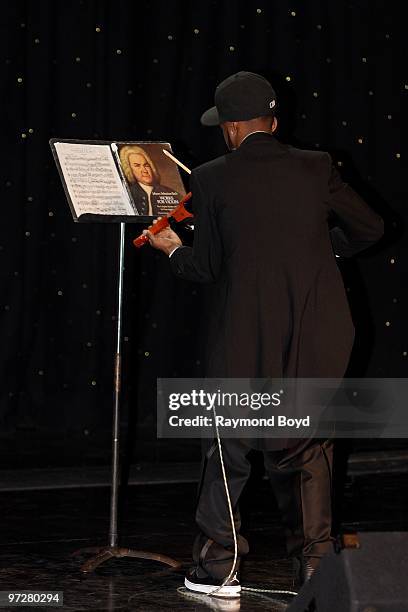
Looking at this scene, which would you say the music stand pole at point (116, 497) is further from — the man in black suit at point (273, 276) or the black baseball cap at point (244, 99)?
the black baseball cap at point (244, 99)

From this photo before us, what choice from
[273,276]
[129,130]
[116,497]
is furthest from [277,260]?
[129,130]

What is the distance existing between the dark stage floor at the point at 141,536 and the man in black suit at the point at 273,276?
1.18 feet

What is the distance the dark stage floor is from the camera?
3.67 m

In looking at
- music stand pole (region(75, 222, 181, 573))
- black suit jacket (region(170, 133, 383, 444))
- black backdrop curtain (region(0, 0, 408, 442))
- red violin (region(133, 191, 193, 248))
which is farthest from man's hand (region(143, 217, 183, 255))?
black backdrop curtain (region(0, 0, 408, 442))

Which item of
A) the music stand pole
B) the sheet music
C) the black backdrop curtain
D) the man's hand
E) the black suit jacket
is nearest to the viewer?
the black suit jacket

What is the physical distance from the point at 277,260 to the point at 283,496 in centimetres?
70

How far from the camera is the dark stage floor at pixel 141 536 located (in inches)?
144

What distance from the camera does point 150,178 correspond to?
156 inches

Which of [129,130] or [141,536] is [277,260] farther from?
[129,130]

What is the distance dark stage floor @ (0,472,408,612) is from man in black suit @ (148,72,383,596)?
0.36 metres

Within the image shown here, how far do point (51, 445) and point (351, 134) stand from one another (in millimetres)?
2538

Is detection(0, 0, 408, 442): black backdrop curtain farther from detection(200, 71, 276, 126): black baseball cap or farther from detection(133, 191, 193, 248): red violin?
detection(200, 71, 276, 126): black baseball cap

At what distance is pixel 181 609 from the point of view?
3.52 meters

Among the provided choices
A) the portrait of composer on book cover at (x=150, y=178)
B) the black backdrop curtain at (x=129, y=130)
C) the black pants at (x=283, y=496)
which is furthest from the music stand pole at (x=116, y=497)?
the black backdrop curtain at (x=129, y=130)
